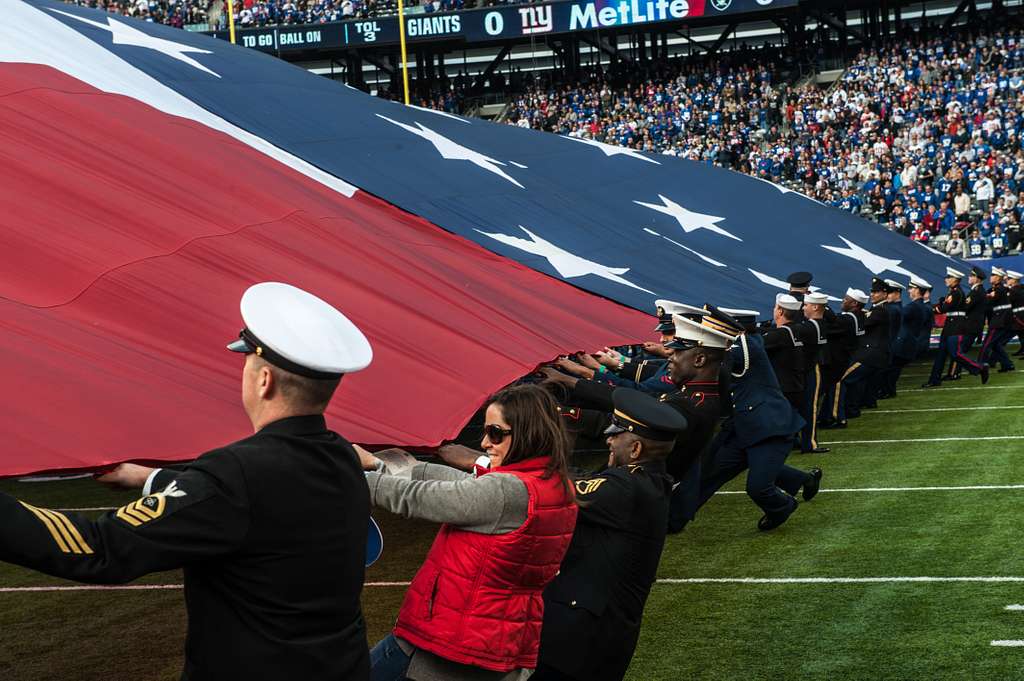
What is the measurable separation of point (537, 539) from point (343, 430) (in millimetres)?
1073

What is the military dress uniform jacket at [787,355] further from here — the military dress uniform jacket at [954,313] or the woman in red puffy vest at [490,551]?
the woman in red puffy vest at [490,551]

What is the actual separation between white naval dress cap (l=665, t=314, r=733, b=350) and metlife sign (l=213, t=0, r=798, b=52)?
22950 millimetres

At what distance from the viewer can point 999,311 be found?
15.6 m

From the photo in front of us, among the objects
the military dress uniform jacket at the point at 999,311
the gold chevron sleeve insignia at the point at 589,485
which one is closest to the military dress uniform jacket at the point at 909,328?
the military dress uniform jacket at the point at 999,311

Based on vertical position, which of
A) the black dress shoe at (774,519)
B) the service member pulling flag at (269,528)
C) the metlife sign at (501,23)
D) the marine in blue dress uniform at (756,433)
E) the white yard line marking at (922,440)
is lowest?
the white yard line marking at (922,440)

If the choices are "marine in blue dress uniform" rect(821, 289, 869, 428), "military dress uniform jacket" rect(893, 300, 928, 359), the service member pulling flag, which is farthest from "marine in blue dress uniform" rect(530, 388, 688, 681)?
"military dress uniform jacket" rect(893, 300, 928, 359)

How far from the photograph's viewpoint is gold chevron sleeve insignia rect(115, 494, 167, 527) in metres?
1.86

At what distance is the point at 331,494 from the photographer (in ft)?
6.93

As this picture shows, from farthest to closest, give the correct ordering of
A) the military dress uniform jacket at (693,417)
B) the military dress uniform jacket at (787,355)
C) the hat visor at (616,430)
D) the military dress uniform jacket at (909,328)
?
the military dress uniform jacket at (909,328), the military dress uniform jacket at (787,355), the military dress uniform jacket at (693,417), the hat visor at (616,430)

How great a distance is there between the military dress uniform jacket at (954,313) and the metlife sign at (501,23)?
1439 cm

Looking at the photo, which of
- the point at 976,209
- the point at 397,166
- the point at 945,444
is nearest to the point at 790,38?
the point at 976,209

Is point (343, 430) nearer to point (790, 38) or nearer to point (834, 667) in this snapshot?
point (834, 667)

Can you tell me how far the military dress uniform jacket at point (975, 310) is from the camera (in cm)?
1486

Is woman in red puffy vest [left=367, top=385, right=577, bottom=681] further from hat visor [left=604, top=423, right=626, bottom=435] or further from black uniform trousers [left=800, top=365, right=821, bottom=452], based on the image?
black uniform trousers [left=800, top=365, right=821, bottom=452]
